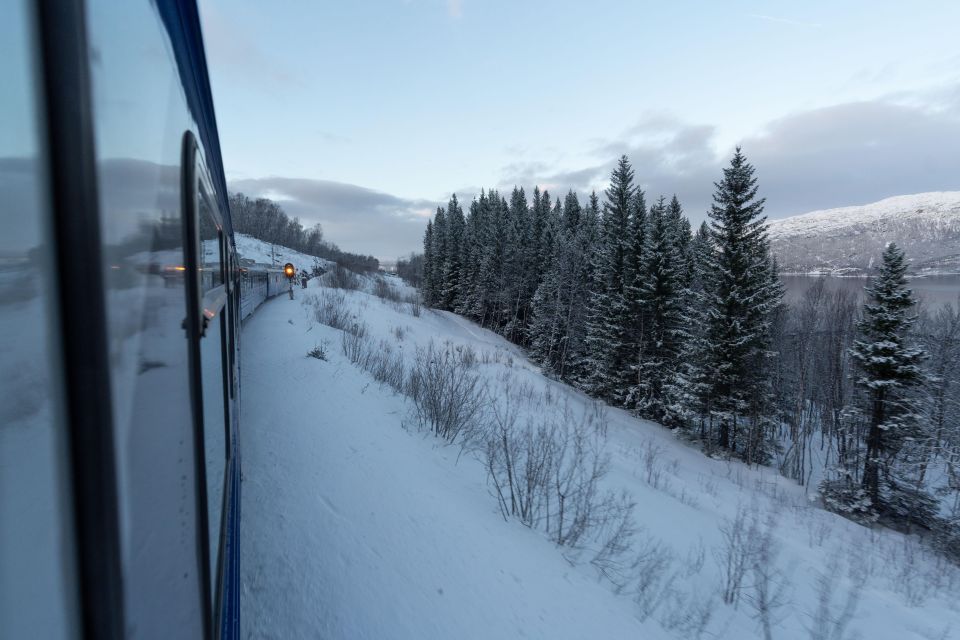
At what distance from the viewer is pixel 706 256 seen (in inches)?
825

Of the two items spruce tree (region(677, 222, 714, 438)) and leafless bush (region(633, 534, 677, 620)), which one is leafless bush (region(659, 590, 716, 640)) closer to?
leafless bush (region(633, 534, 677, 620))

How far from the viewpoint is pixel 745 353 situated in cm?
1975

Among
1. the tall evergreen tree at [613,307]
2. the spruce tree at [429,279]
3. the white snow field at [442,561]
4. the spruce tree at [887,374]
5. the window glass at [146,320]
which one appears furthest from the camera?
the spruce tree at [429,279]

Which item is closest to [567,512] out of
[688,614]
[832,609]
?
[688,614]

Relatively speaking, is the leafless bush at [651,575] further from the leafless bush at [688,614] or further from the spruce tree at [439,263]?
the spruce tree at [439,263]

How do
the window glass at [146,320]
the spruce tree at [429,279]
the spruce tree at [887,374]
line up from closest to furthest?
1. the window glass at [146,320]
2. the spruce tree at [887,374]
3. the spruce tree at [429,279]

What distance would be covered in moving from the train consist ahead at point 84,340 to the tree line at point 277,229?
247ft

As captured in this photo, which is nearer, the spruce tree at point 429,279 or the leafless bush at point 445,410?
the leafless bush at point 445,410

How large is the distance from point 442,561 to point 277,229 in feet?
340

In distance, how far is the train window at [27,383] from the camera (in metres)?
0.47

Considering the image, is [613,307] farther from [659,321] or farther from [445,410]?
[445,410]

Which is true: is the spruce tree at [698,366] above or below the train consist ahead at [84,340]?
below

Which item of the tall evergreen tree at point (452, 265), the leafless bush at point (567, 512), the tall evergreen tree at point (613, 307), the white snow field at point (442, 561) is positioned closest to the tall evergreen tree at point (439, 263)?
the tall evergreen tree at point (452, 265)

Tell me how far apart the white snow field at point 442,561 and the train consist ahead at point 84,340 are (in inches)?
83.0
